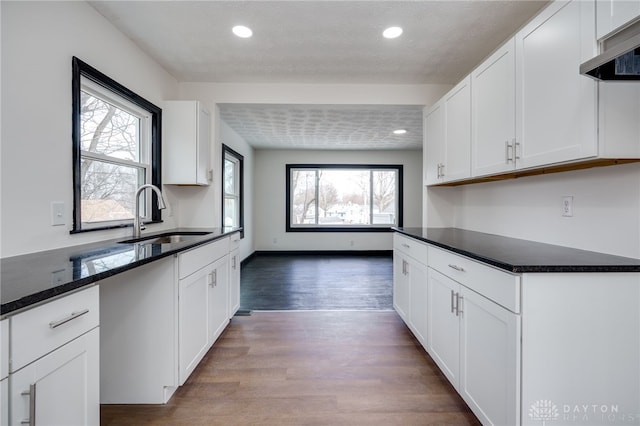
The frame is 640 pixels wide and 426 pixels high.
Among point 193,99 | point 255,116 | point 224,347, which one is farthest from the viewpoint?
point 255,116

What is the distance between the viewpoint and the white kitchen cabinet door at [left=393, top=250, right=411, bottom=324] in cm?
265

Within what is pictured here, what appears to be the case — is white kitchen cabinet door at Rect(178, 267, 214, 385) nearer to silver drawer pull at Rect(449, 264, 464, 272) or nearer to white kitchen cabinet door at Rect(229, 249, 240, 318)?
white kitchen cabinet door at Rect(229, 249, 240, 318)

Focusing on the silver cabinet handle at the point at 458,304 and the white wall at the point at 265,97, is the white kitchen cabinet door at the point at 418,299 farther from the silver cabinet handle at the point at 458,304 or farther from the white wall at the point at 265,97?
the white wall at the point at 265,97

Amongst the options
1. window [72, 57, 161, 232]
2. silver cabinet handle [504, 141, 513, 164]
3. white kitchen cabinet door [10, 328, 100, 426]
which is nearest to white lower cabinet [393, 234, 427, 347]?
silver cabinet handle [504, 141, 513, 164]

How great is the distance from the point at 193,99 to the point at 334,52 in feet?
5.35

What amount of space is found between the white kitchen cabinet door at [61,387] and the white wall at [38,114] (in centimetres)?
85

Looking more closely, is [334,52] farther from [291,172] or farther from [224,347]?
[291,172]

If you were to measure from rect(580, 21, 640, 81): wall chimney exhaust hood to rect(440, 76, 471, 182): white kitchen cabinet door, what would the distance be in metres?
1.06

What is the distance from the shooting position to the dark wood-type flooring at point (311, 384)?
1656 mm

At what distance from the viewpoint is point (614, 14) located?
118 cm

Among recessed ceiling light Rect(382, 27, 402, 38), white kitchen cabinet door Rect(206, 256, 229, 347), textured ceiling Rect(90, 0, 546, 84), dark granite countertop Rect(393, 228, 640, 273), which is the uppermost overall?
textured ceiling Rect(90, 0, 546, 84)

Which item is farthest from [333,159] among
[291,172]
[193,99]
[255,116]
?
[193,99]

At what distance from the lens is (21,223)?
1.52m

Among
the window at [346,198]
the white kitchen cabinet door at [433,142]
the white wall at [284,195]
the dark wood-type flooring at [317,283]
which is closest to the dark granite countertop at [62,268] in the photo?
the dark wood-type flooring at [317,283]
